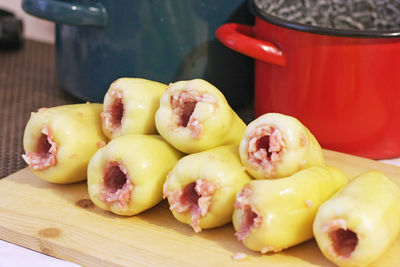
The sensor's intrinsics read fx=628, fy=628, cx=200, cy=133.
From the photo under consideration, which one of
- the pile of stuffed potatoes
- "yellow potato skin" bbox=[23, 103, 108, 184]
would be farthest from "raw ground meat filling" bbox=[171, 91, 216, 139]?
"yellow potato skin" bbox=[23, 103, 108, 184]

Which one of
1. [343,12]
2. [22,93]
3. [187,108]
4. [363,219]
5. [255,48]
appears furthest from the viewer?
[22,93]

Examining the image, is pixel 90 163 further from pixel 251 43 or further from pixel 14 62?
pixel 14 62

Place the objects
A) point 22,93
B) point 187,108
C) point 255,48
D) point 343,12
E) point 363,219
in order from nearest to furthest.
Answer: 1. point 363,219
2. point 187,108
3. point 255,48
4. point 343,12
5. point 22,93

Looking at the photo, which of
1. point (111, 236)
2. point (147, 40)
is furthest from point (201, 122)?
point (147, 40)

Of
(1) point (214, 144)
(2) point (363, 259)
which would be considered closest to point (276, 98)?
(1) point (214, 144)

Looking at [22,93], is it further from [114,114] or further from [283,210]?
[283,210]

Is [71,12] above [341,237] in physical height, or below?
above

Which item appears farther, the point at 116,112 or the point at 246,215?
the point at 116,112

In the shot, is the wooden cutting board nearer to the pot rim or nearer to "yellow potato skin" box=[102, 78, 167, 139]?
"yellow potato skin" box=[102, 78, 167, 139]
